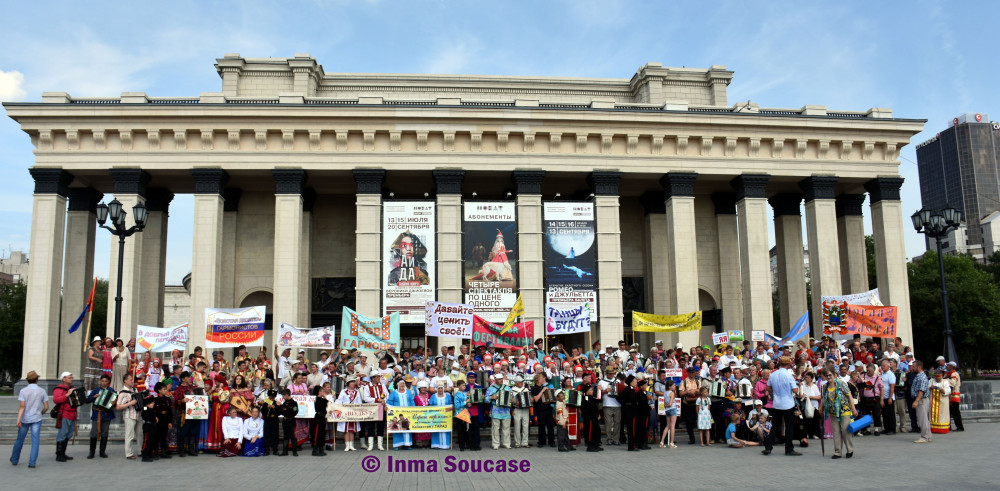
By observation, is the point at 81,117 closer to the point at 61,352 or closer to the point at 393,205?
the point at 61,352

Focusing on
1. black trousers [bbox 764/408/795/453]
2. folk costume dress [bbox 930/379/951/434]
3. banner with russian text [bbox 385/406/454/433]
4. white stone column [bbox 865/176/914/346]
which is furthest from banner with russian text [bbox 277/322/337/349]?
white stone column [bbox 865/176/914/346]

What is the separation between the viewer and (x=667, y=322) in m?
26.6

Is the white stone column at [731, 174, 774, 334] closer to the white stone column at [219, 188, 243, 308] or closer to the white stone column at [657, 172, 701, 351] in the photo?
the white stone column at [657, 172, 701, 351]

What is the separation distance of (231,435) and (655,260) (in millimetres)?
22589

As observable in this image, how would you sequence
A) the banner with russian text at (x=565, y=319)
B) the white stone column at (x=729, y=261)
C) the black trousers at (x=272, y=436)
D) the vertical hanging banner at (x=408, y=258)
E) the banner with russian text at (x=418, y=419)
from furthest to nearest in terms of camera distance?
the white stone column at (x=729, y=261) → the vertical hanging banner at (x=408, y=258) → the banner with russian text at (x=565, y=319) → the banner with russian text at (x=418, y=419) → the black trousers at (x=272, y=436)

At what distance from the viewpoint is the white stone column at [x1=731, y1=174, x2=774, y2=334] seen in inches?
1208

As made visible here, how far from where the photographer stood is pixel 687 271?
1203 inches

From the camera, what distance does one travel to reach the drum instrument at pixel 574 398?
1653 cm

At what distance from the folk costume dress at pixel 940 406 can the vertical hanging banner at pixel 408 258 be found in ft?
57.5

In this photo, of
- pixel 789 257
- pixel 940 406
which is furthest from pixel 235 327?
pixel 789 257

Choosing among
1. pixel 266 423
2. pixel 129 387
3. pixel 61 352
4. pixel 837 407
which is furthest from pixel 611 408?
pixel 61 352

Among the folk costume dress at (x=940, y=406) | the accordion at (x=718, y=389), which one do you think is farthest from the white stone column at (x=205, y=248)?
the folk costume dress at (x=940, y=406)

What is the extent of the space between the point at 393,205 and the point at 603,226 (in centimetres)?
875

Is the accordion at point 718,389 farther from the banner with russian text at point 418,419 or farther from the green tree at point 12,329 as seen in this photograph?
the green tree at point 12,329
